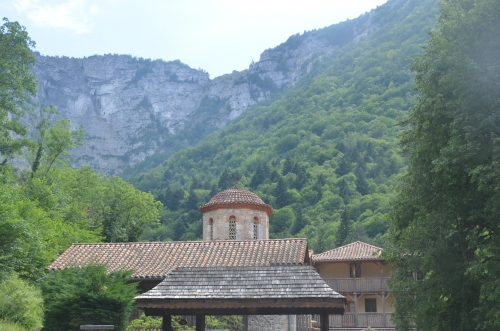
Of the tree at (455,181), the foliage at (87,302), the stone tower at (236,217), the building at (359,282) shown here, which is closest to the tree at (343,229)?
the building at (359,282)

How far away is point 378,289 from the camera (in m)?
31.3

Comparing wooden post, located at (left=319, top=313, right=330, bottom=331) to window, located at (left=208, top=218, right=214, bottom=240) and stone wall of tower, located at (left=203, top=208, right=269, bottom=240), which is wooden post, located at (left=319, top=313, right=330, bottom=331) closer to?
stone wall of tower, located at (left=203, top=208, right=269, bottom=240)

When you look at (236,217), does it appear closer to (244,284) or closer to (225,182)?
(244,284)

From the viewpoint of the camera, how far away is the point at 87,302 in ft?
46.9

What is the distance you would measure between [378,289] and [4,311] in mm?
21452

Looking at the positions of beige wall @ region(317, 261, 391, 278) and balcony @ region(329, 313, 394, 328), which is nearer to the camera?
balcony @ region(329, 313, 394, 328)

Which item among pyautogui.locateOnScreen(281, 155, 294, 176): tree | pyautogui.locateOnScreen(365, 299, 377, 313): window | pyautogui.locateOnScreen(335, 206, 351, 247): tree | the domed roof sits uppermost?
pyautogui.locateOnScreen(281, 155, 294, 176): tree

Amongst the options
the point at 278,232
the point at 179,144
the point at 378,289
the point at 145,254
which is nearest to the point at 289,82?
the point at 179,144

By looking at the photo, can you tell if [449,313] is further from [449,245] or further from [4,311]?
[4,311]

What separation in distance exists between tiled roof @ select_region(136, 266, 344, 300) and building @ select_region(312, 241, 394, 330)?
58.8 ft

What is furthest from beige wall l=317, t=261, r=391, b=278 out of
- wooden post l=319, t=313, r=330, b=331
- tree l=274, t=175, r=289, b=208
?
tree l=274, t=175, r=289, b=208

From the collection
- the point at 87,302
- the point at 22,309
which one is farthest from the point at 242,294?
the point at 22,309

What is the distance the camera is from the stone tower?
87.0ft

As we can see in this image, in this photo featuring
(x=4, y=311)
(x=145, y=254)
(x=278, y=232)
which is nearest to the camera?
(x=4, y=311)
